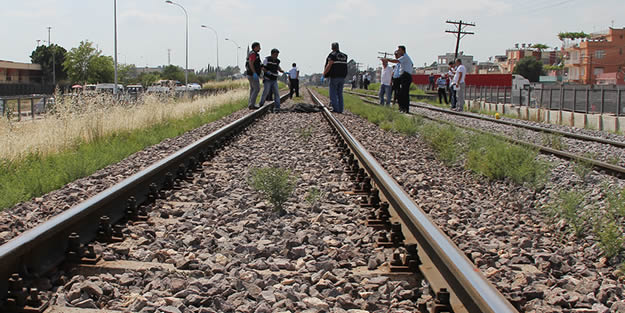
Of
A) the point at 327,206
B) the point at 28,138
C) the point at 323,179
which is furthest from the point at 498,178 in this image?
A: the point at 28,138

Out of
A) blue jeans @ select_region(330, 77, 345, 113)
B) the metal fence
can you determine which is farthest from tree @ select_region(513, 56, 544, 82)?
blue jeans @ select_region(330, 77, 345, 113)

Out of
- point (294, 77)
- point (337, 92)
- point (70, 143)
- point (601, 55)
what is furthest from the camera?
point (601, 55)

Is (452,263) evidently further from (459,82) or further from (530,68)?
(530,68)

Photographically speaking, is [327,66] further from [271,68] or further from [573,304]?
[573,304]

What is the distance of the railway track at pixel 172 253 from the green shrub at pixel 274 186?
0.21 metres

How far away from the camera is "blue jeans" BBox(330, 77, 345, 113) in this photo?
719 inches

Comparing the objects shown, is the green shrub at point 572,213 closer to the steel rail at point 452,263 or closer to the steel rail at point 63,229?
the steel rail at point 452,263

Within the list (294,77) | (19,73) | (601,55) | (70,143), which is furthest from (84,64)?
(70,143)

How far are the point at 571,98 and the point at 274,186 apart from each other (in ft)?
74.5

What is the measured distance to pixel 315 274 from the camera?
142 inches

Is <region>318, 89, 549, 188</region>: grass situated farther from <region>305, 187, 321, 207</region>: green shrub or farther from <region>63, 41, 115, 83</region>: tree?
<region>63, 41, 115, 83</region>: tree

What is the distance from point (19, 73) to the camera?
109562mm

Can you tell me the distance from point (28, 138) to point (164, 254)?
288 inches

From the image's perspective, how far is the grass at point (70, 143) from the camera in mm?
6945
